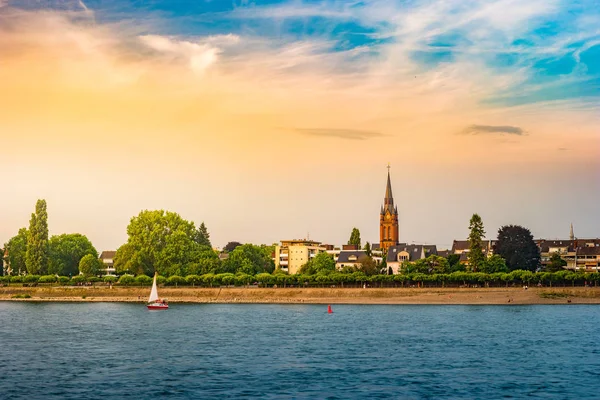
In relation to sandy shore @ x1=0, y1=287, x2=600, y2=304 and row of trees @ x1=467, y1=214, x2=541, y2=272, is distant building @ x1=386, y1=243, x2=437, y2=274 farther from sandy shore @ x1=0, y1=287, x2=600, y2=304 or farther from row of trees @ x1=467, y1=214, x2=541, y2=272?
sandy shore @ x1=0, y1=287, x2=600, y2=304

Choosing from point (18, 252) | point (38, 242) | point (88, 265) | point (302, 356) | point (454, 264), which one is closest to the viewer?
point (302, 356)

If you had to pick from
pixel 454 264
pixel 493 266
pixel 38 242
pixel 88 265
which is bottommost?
pixel 493 266

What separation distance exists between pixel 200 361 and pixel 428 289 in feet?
282

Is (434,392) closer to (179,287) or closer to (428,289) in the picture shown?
(428,289)

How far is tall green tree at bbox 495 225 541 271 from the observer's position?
167 m

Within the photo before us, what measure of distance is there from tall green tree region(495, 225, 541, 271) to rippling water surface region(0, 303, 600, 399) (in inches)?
2484

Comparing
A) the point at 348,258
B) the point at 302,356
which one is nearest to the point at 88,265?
the point at 348,258

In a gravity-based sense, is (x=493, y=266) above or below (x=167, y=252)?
below

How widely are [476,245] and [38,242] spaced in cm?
8740

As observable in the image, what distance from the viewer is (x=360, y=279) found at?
147750mm

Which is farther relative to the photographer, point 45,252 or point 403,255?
point 403,255

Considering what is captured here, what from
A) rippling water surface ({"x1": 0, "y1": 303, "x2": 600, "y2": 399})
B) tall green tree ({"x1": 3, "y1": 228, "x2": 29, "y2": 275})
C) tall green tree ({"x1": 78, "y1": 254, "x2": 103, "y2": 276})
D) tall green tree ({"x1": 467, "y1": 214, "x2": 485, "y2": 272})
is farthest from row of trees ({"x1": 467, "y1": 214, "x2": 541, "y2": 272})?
tall green tree ({"x1": 3, "y1": 228, "x2": 29, "y2": 275})

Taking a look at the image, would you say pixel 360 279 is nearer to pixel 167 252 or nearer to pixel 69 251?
pixel 167 252

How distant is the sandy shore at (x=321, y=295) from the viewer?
132 m
